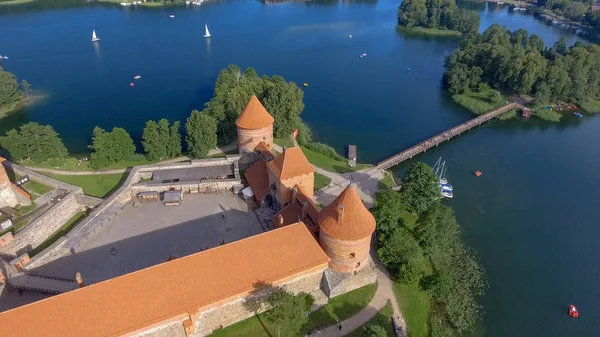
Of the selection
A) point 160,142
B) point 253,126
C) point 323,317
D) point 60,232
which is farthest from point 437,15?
point 60,232

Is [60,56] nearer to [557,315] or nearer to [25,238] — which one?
[25,238]

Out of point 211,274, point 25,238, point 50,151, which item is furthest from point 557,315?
point 50,151

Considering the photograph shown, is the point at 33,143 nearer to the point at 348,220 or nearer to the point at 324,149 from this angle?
the point at 324,149

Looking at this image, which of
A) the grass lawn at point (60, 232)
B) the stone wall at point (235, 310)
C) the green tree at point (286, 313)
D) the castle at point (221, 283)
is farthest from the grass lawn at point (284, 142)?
the green tree at point (286, 313)

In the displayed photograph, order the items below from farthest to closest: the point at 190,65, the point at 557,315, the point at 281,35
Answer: the point at 281,35 → the point at 190,65 → the point at 557,315

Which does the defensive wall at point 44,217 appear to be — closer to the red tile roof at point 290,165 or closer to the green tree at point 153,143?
the green tree at point 153,143

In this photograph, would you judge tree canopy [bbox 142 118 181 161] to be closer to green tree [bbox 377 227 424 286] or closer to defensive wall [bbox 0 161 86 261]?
defensive wall [bbox 0 161 86 261]

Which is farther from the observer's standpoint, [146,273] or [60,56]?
[60,56]
